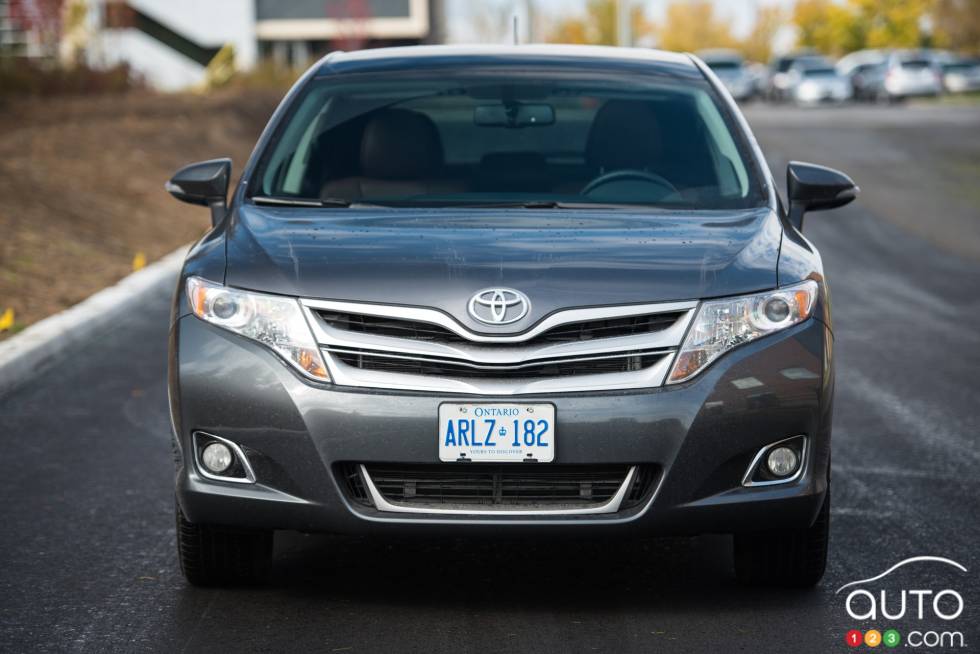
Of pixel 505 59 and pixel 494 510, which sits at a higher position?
pixel 505 59

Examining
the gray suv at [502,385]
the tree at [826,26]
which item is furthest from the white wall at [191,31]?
the tree at [826,26]

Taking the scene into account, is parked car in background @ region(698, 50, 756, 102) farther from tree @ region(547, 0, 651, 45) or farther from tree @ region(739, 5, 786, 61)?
tree @ region(739, 5, 786, 61)

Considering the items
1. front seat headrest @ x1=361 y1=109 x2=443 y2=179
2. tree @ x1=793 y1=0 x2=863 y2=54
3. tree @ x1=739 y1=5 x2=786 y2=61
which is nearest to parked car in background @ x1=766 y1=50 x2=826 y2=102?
tree @ x1=793 y1=0 x2=863 y2=54

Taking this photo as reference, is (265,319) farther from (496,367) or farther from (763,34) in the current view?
(763,34)

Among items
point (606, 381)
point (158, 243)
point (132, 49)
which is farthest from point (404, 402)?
point (132, 49)

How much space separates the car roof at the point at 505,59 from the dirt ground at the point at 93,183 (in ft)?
15.3

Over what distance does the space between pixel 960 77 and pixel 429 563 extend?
2279 inches

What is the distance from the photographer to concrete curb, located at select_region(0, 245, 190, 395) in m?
9.34

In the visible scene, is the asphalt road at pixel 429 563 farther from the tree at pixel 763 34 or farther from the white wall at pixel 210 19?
the tree at pixel 763 34

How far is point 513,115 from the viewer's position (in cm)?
620

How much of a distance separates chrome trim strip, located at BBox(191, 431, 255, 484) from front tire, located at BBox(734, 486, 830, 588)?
1442mm

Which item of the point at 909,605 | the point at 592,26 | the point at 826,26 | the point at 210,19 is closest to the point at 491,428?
the point at 909,605

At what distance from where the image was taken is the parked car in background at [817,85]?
5612 cm

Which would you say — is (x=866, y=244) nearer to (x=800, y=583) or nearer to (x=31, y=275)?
(x=31, y=275)
